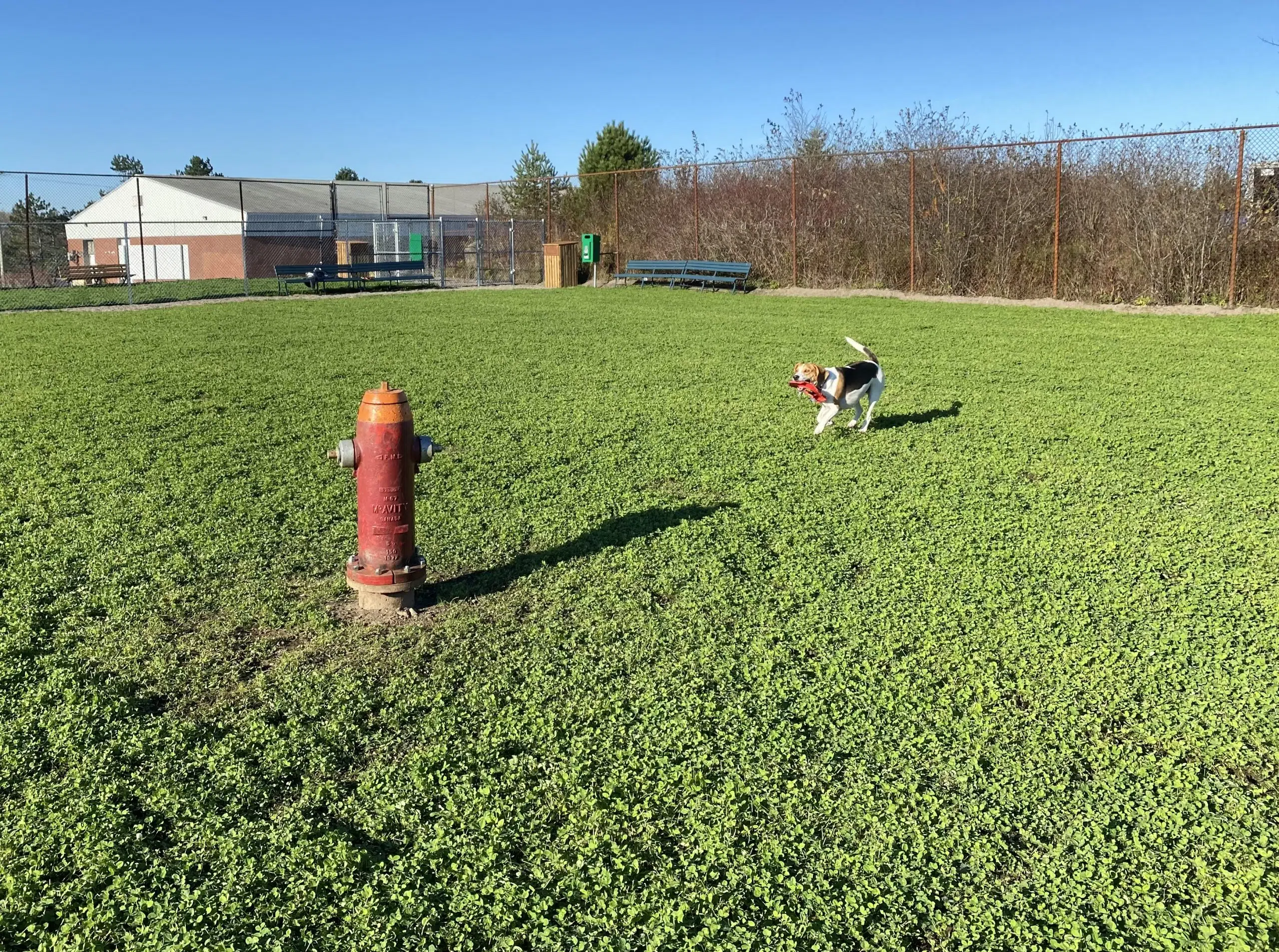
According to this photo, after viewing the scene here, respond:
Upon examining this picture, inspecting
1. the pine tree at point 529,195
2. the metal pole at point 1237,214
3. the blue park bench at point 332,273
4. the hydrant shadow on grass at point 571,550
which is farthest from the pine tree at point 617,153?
the hydrant shadow on grass at point 571,550

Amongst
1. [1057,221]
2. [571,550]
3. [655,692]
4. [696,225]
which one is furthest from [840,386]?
[696,225]

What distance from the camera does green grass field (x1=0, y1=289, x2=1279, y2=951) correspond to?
237cm

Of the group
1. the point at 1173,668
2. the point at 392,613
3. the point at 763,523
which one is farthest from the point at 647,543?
the point at 1173,668

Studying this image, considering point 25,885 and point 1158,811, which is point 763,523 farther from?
point 25,885

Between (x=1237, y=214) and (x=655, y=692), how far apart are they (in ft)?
55.9

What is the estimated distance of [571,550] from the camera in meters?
4.90

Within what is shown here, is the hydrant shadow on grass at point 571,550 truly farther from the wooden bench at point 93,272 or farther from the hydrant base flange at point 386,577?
the wooden bench at point 93,272

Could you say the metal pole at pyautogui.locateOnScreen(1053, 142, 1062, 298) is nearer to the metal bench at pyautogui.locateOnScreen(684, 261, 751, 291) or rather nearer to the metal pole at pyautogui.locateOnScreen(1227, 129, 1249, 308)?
the metal pole at pyautogui.locateOnScreen(1227, 129, 1249, 308)

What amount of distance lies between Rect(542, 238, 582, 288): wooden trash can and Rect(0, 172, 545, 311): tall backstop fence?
116 cm

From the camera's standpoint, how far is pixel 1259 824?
2648mm

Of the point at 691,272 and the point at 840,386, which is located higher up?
the point at 691,272

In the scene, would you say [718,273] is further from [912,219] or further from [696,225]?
[912,219]

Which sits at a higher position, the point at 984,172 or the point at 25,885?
the point at 984,172

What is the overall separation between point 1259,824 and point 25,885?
3.19m
